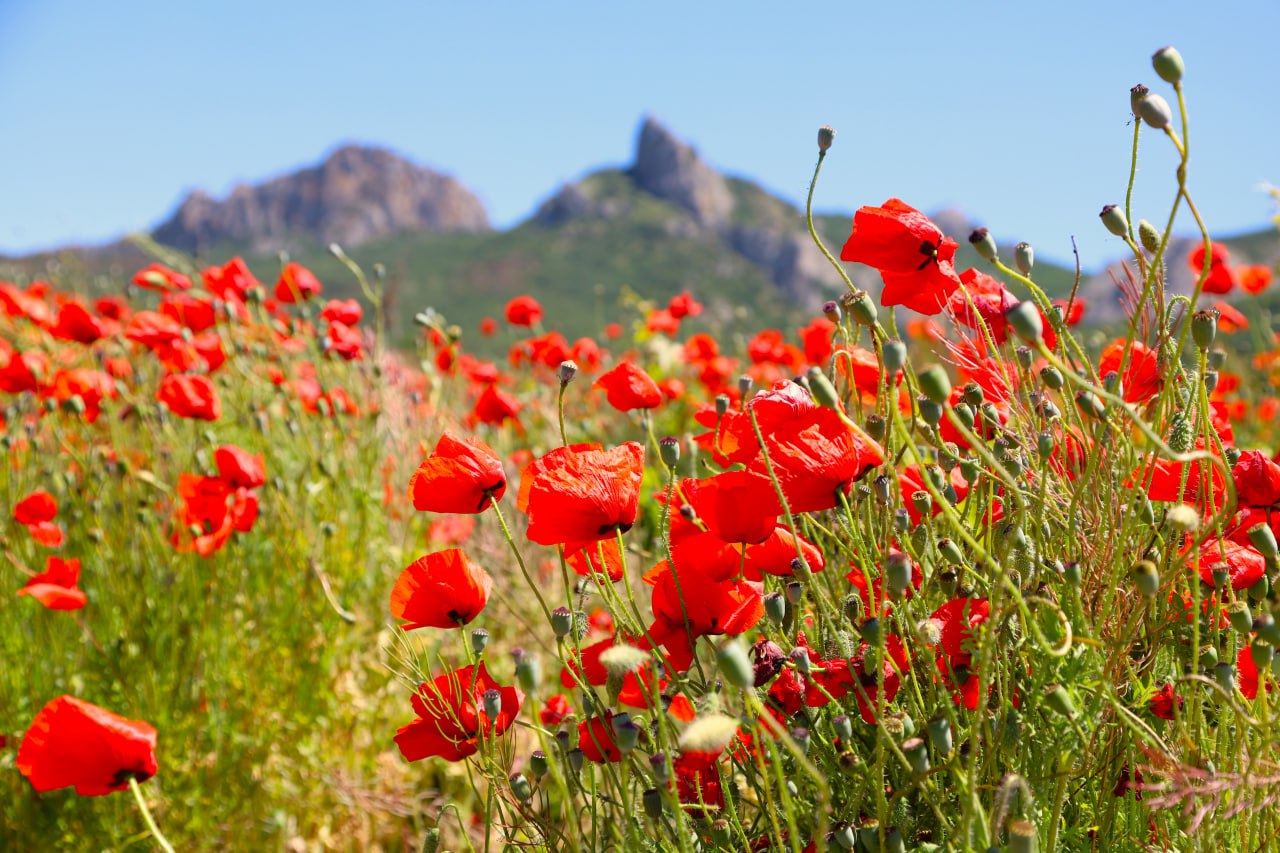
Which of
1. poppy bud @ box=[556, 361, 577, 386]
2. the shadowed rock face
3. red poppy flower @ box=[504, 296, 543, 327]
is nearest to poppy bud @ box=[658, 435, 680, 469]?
poppy bud @ box=[556, 361, 577, 386]

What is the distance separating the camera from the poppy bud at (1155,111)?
976 mm

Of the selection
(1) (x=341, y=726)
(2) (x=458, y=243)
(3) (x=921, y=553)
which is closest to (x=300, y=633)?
(1) (x=341, y=726)

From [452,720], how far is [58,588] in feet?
4.82

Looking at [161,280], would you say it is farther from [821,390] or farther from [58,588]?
[821,390]

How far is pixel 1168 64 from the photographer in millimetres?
955

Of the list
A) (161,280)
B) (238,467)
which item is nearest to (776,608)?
(238,467)

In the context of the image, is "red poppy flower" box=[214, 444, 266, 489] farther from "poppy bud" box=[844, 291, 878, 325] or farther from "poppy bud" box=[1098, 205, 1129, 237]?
"poppy bud" box=[1098, 205, 1129, 237]

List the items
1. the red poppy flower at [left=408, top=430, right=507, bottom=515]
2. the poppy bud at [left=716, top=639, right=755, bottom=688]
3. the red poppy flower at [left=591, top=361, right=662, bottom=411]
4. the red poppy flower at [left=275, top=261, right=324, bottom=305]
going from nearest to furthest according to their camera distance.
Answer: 1. the poppy bud at [left=716, top=639, right=755, bottom=688]
2. the red poppy flower at [left=408, top=430, right=507, bottom=515]
3. the red poppy flower at [left=591, top=361, right=662, bottom=411]
4. the red poppy flower at [left=275, top=261, right=324, bottom=305]

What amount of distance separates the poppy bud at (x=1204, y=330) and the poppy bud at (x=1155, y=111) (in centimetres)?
22

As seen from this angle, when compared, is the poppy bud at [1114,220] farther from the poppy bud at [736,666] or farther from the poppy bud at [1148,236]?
the poppy bud at [736,666]

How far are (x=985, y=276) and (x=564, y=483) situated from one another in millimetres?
773

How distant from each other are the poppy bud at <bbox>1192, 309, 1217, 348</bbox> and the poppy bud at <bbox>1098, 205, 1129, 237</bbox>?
194 millimetres

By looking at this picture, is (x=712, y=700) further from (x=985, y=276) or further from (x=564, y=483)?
(x=985, y=276)

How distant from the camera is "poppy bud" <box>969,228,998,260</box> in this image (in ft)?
4.00
